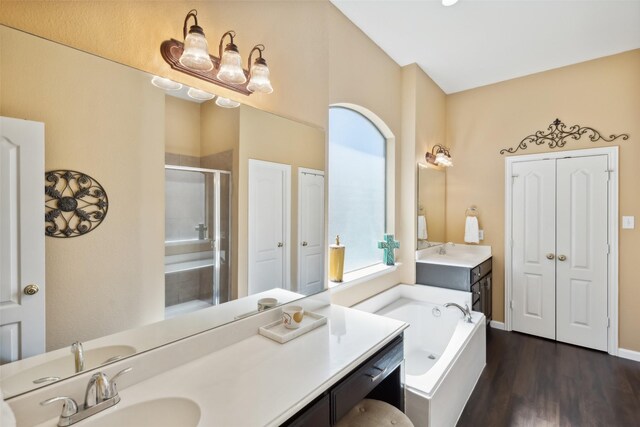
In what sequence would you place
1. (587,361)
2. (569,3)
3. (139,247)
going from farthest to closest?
(587,361), (569,3), (139,247)

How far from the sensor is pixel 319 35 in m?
2.08

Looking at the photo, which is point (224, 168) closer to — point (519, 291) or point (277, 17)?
point (277, 17)

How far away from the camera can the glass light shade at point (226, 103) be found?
141 cm

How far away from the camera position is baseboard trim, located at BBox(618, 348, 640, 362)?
9.33 ft

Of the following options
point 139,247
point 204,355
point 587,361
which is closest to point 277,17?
point 139,247

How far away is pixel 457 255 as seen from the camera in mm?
3600

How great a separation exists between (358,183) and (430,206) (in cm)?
120

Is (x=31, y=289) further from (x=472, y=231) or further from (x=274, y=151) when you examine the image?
(x=472, y=231)

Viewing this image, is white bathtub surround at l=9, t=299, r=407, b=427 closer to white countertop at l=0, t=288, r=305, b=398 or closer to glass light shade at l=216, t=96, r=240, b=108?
white countertop at l=0, t=288, r=305, b=398

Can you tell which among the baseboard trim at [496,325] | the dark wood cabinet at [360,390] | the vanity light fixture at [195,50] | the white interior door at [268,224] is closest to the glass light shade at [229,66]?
the vanity light fixture at [195,50]

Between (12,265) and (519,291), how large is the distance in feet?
13.8

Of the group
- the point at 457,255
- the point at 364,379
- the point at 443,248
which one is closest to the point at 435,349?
the point at 457,255

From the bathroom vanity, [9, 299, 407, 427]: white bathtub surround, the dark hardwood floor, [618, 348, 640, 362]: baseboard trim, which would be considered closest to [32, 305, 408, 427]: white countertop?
[9, 299, 407, 427]: white bathtub surround

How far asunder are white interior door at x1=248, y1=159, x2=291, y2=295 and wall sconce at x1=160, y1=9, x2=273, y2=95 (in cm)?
38
